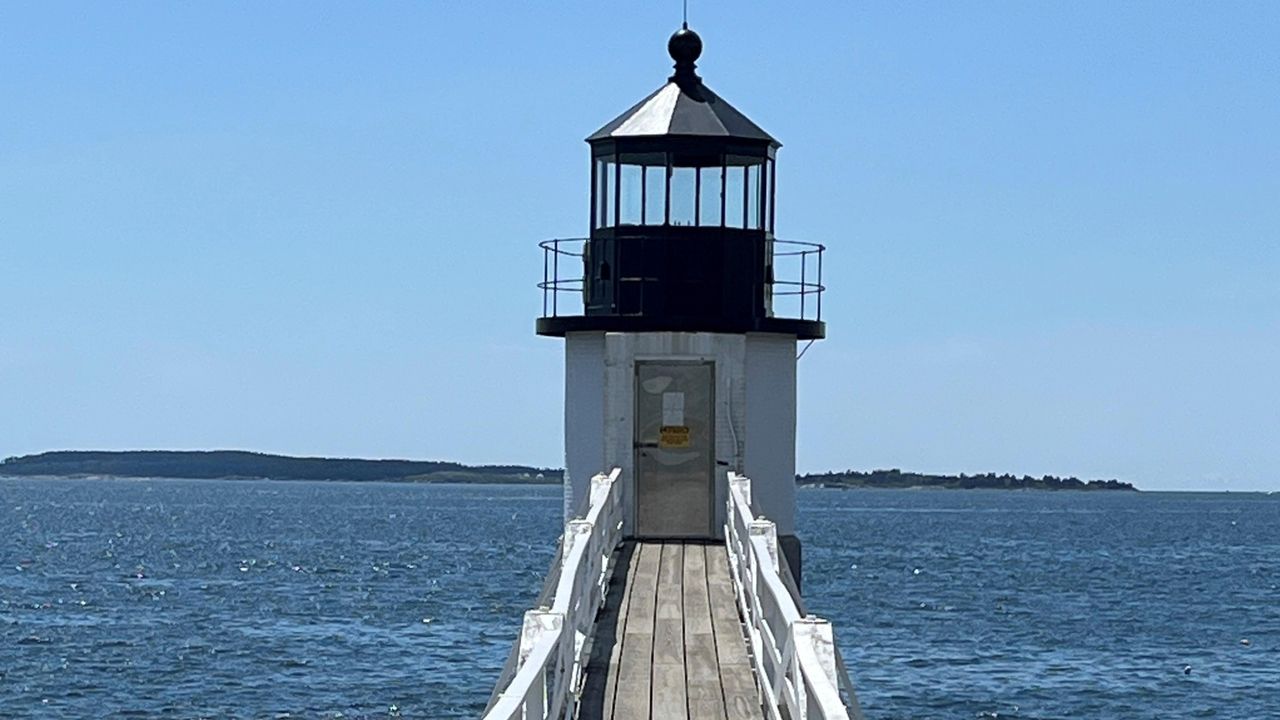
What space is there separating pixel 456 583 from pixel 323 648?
54.5 feet

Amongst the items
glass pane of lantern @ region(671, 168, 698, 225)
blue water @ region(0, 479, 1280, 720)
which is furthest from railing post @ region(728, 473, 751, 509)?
blue water @ region(0, 479, 1280, 720)

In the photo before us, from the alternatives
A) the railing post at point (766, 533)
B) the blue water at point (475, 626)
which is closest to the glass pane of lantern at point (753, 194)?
the railing post at point (766, 533)

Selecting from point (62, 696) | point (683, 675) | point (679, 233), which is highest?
point (679, 233)

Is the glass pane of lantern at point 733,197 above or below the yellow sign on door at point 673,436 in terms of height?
above

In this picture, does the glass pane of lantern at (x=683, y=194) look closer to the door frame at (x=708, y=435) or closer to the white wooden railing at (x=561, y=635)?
the door frame at (x=708, y=435)

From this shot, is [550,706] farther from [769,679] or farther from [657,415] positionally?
[657,415]

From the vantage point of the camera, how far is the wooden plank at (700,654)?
10250 mm

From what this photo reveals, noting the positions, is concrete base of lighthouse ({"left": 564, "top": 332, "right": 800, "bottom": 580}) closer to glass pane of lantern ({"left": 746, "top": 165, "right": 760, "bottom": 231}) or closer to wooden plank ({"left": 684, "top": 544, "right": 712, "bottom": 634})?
wooden plank ({"left": 684, "top": 544, "right": 712, "bottom": 634})

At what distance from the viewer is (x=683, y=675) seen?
11008 millimetres

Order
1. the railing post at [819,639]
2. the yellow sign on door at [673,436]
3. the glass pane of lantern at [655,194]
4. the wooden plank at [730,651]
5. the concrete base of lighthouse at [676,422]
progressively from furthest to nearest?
the glass pane of lantern at [655,194], the yellow sign on door at [673,436], the concrete base of lighthouse at [676,422], the wooden plank at [730,651], the railing post at [819,639]

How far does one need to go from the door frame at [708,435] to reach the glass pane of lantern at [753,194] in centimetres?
156

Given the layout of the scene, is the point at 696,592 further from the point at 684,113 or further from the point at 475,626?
the point at 475,626

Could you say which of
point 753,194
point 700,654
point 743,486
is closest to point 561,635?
point 700,654

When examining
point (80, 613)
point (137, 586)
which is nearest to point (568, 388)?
point (80, 613)
